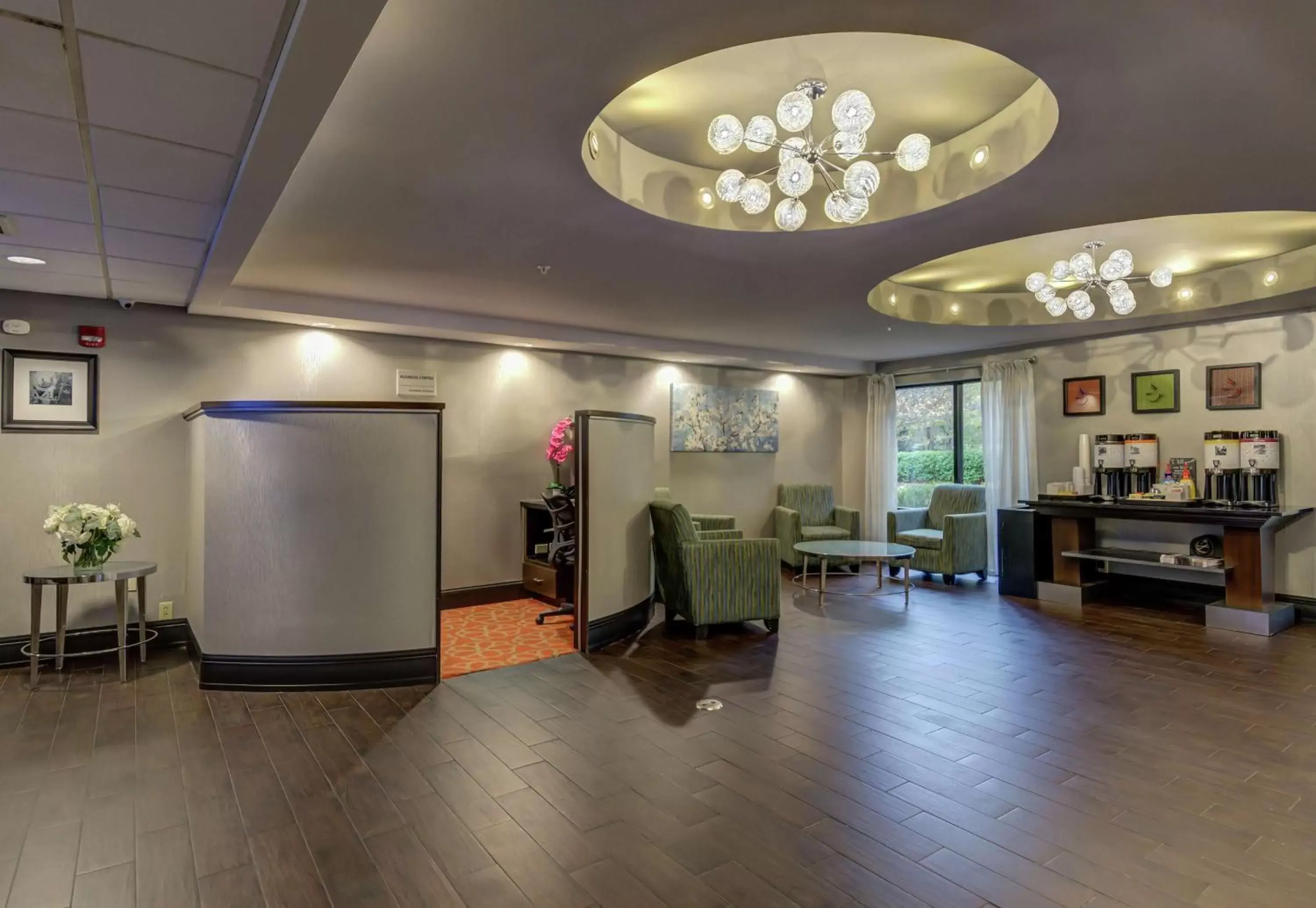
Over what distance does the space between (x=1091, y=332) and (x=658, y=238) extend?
5.22m

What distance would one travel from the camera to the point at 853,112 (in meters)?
2.65

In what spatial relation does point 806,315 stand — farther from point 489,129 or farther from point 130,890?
point 130,890

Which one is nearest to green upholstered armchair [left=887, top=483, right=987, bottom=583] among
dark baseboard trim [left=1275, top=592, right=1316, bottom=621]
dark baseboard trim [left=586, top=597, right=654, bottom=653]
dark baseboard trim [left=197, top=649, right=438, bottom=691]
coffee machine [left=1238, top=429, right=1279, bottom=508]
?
coffee machine [left=1238, top=429, right=1279, bottom=508]

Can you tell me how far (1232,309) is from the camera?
5.81 meters

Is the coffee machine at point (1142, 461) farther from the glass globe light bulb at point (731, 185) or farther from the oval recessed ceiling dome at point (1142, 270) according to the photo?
the glass globe light bulb at point (731, 185)

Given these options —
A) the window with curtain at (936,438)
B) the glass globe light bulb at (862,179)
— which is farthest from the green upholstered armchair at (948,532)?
the glass globe light bulb at (862,179)

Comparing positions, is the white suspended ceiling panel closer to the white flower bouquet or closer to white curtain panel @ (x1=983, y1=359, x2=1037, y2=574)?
the white flower bouquet

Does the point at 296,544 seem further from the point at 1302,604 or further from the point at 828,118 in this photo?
the point at 1302,604

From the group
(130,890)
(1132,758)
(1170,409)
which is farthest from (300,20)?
(1170,409)

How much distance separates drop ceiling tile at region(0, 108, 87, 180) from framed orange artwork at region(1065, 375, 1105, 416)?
314 inches

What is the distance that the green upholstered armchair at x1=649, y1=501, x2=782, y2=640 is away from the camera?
16.9 feet

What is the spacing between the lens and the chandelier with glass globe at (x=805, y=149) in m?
2.66

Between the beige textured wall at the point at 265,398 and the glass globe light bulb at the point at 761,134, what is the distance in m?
4.17

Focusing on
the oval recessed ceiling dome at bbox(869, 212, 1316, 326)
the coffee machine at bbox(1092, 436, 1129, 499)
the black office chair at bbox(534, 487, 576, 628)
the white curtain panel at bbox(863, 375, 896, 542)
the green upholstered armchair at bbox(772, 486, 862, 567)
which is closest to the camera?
the oval recessed ceiling dome at bbox(869, 212, 1316, 326)
